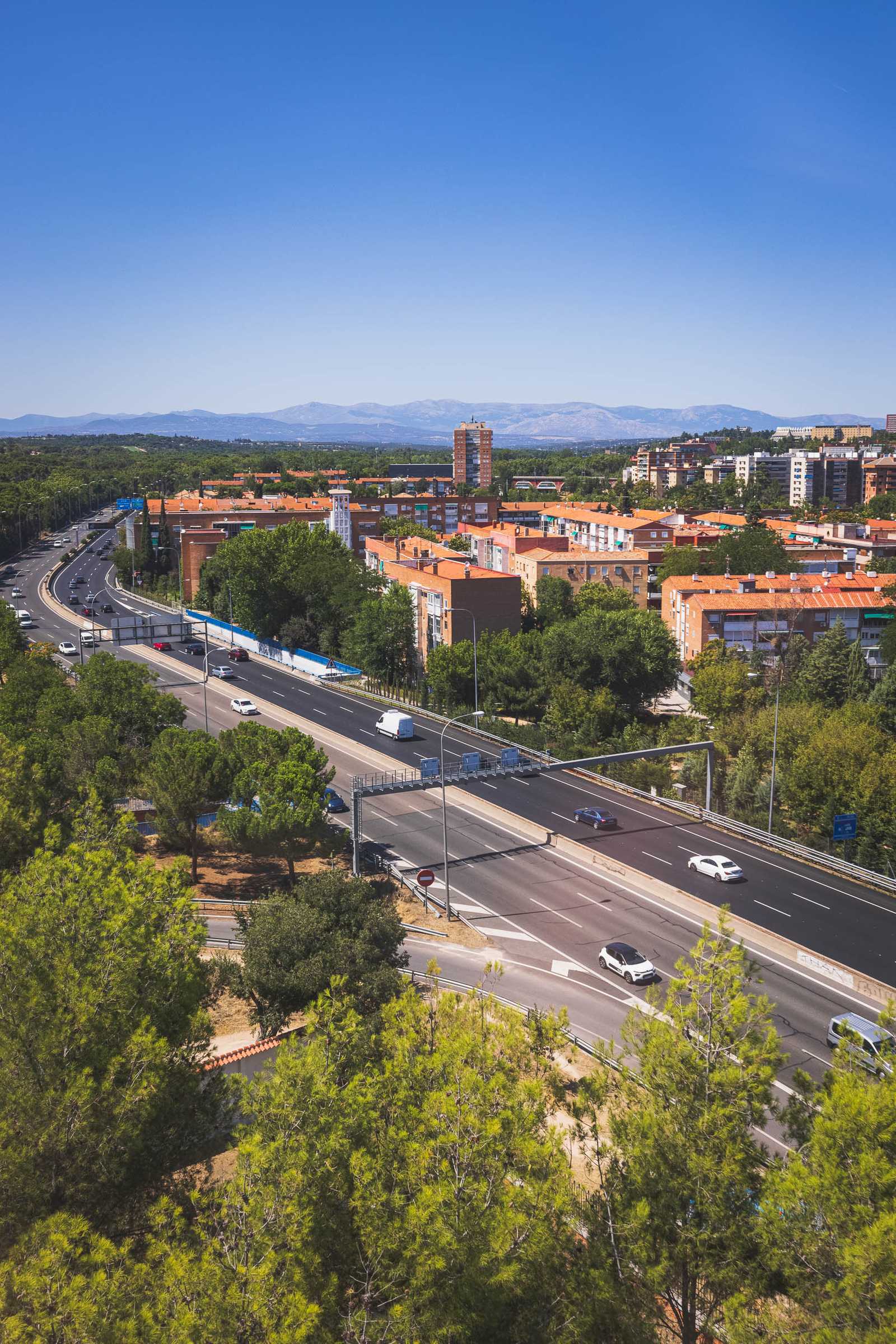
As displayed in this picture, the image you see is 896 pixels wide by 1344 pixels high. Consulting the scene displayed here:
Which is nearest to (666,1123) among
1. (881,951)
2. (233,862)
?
(881,951)

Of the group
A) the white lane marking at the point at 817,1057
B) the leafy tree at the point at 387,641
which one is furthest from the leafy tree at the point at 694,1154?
the leafy tree at the point at 387,641

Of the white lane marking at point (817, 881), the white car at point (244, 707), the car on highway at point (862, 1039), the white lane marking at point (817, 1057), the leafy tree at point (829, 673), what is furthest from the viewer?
the leafy tree at point (829, 673)

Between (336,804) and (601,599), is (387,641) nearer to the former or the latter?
(601,599)

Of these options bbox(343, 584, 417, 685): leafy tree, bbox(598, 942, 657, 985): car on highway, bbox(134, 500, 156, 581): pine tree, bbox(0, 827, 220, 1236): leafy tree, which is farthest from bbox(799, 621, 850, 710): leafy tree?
bbox(134, 500, 156, 581): pine tree

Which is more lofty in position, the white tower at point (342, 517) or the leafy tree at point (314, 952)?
the white tower at point (342, 517)

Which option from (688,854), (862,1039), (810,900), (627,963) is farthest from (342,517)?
(862,1039)

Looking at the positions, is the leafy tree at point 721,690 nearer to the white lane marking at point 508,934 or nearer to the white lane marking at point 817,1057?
the white lane marking at point 508,934
